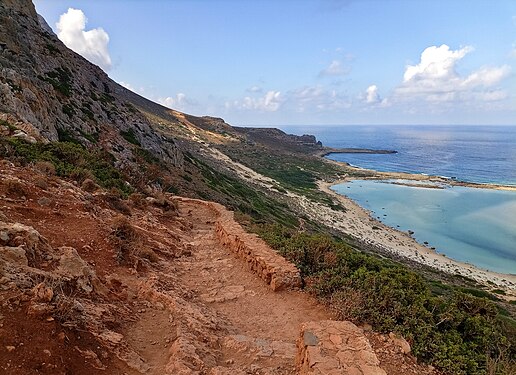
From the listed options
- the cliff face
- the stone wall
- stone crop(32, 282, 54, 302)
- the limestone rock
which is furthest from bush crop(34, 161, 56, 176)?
stone crop(32, 282, 54, 302)

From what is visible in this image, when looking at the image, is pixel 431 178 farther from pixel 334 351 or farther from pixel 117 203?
pixel 334 351

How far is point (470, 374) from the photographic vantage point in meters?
6.86

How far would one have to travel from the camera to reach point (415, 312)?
796 centimetres

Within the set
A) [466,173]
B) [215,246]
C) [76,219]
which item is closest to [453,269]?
[215,246]

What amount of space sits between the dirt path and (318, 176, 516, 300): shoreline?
34.2 meters

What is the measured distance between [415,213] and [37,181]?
6929 cm

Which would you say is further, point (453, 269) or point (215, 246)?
point (453, 269)

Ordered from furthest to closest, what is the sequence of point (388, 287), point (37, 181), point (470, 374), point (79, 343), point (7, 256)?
point (37, 181) → point (388, 287) → point (470, 374) → point (7, 256) → point (79, 343)

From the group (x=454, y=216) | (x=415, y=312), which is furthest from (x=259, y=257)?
(x=454, y=216)

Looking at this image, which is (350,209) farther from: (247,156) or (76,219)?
(76,219)

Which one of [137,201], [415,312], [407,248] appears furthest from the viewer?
[407,248]

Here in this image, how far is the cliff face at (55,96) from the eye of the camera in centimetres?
2134

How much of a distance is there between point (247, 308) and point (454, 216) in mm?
68448

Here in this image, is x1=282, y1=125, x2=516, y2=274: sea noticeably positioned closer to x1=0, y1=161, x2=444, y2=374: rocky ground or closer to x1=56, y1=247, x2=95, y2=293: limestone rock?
x1=0, y1=161, x2=444, y2=374: rocky ground
